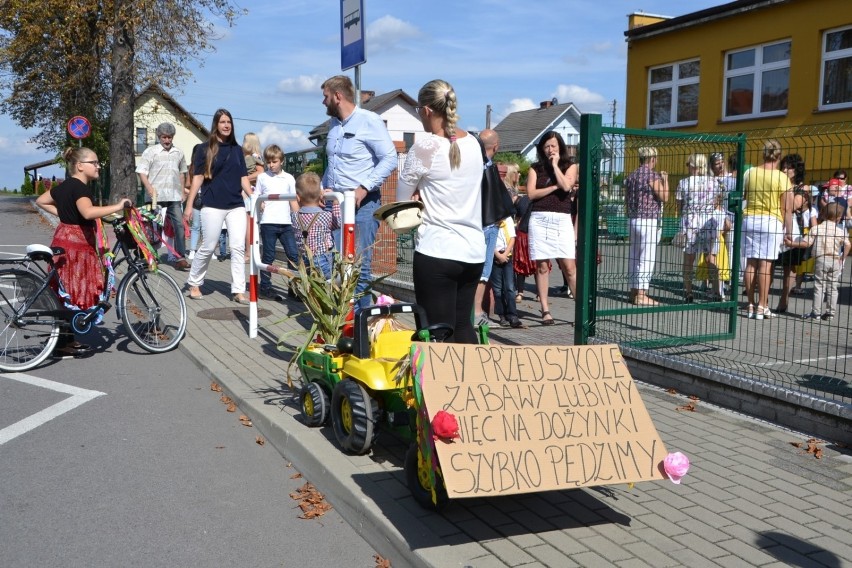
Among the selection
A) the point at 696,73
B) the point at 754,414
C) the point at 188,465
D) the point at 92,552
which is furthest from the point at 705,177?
the point at 696,73

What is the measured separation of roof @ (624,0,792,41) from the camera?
20.6m

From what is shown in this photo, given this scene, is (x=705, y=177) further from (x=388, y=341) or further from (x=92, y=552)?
(x=92, y=552)

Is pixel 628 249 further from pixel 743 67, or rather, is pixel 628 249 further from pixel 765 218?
pixel 743 67

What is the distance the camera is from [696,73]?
2288 cm

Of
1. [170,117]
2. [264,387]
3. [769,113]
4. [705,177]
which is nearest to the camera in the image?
[264,387]

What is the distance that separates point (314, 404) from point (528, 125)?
69837mm

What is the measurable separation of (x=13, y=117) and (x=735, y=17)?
108ft

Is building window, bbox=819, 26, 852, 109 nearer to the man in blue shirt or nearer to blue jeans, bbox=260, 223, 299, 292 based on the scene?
blue jeans, bbox=260, 223, 299, 292

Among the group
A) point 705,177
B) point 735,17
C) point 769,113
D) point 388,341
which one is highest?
point 735,17

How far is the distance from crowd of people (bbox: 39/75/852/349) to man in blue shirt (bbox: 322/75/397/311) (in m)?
0.01

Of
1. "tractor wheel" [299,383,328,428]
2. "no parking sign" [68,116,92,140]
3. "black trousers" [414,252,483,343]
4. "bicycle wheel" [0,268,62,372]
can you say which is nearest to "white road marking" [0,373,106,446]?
"bicycle wheel" [0,268,62,372]

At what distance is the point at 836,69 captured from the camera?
19016 mm

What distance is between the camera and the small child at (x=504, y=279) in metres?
8.73

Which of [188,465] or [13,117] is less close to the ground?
[13,117]
